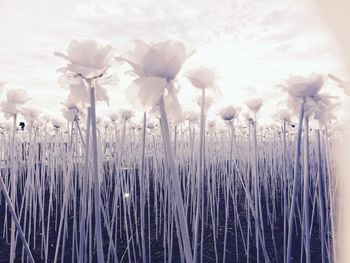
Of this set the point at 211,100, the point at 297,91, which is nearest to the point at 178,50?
the point at 297,91

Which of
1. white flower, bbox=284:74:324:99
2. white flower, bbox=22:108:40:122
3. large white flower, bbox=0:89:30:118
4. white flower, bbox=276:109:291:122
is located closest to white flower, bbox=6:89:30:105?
large white flower, bbox=0:89:30:118

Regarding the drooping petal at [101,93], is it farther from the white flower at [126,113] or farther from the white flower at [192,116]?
the white flower at [126,113]

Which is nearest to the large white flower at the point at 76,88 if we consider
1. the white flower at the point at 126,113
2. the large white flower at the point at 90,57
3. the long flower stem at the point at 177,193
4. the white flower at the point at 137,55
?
the large white flower at the point at 90,57

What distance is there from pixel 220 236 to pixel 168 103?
2559mm

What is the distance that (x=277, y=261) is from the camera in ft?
8.82

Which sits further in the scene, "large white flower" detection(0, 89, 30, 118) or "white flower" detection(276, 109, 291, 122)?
"white flower" detection(276, 109, 291, 122)

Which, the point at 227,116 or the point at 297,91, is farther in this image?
the point at 227,116

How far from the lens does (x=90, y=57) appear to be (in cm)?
110

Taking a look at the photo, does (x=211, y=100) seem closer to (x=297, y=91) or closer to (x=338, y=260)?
(x=297, y=91)

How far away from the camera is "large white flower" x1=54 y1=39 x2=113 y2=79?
110 cm

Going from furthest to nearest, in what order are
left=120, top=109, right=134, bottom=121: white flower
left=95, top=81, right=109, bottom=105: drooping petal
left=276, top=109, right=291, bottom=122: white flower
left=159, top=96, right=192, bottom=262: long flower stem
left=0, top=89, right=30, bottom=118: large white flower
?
1. left=120, top=109, right=134, bottom=121: white flower
2. left=276, top=109, right=291, bottom=122: white flower
3. left=0, top=89, right=30, bottom=118: large white flower
4. left=95, top=81, right=109, bottom=105: drooping petal
5. left=159, top=96, right=192, bottom=262: long flower stem

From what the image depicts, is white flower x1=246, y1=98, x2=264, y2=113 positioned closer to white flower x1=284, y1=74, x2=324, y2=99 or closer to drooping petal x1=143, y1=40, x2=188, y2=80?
white flower x1=284, y1=74, x2=324, y2=99

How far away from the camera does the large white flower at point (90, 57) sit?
1.10 m

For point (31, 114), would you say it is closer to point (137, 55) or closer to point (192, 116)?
point (192, 116)
